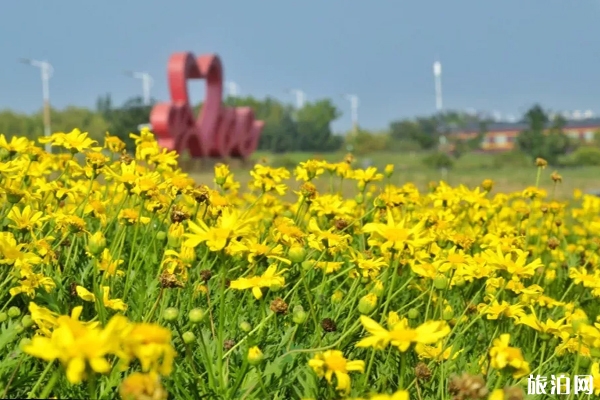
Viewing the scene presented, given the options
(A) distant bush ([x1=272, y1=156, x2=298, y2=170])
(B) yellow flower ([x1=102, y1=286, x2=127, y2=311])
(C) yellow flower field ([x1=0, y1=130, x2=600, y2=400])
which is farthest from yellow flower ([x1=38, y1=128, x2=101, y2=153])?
(A) distant bush ([x1=272, y1=156, x2=298, y2=170])

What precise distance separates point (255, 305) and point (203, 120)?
1949cm

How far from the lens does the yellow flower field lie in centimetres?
108

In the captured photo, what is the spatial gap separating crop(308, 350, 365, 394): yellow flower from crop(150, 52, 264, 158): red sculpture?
16234mm

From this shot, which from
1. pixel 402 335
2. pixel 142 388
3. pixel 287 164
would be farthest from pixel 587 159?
pixel 142 388

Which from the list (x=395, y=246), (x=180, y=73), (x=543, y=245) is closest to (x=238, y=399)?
(x=395, y=246)

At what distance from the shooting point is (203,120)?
21.1 meters

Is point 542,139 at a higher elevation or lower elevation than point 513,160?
higher

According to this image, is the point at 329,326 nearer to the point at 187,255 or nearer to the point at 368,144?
the point at 187,255

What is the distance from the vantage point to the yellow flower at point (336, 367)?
1.09 meters

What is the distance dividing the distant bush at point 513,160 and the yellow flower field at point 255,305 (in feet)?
96.1

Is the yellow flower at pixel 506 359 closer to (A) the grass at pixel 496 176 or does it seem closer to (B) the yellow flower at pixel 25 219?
(B) the yellow flower at pixel 25 219

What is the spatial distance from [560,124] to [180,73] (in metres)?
23.9

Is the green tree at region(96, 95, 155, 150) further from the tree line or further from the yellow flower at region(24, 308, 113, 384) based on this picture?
the yellow flower at region(24, 308, 113, 384)

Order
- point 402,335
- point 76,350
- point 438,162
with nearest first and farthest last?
point 76,350 < point 402,335 < point 438,162
